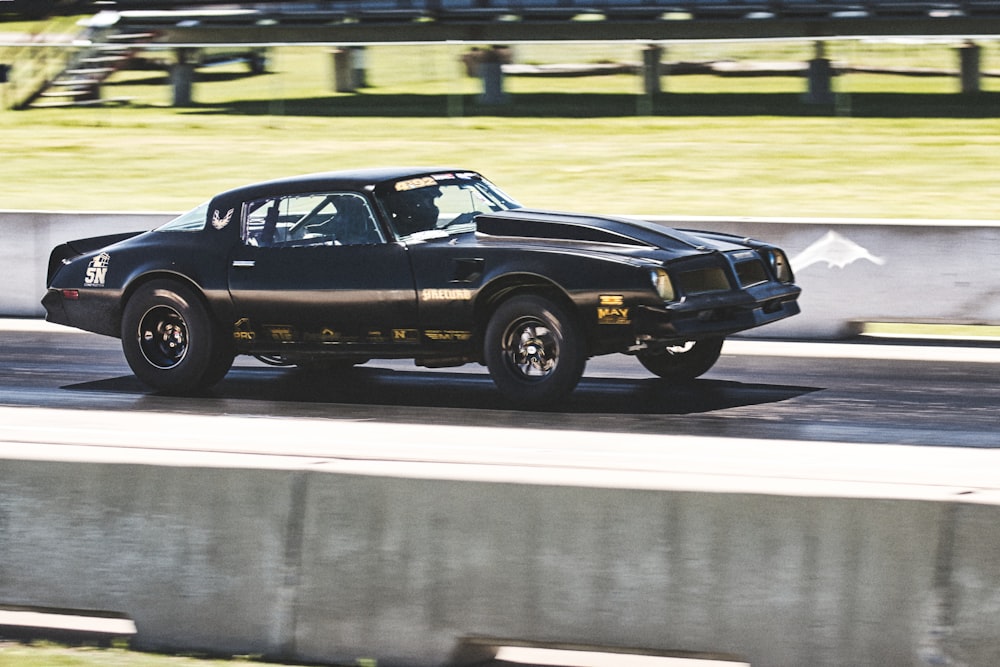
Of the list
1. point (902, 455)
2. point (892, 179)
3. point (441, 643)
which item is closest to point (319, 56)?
point (892, 179)

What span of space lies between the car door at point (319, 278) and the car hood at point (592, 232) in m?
0.65

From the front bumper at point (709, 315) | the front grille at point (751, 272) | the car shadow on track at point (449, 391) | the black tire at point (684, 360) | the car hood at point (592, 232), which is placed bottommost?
the car shadow on track at point (449, 391)

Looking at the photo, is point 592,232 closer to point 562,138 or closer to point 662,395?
point 662,395

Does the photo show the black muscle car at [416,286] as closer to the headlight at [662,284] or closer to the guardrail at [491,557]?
the headlight at [662,284]

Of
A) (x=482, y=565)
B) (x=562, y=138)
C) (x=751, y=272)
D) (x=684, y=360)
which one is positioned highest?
(x=562, y=138)

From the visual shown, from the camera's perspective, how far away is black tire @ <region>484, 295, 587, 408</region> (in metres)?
9.15

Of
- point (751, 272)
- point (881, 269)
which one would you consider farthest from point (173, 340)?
point (881, 269)

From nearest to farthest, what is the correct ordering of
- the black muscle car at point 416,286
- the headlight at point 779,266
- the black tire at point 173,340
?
the black muscle car at point 416,286 < the headlight at point 779,266 < the black tire at point 173,340

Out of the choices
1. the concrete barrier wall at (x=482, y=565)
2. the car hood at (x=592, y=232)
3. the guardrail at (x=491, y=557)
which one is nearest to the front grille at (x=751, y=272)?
the car hood at (x=592, y=232)

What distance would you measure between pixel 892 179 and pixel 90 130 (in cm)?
1461

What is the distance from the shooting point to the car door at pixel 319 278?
962cm

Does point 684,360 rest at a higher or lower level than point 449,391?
higher

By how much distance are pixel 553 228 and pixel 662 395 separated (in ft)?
4.56

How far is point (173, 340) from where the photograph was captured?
10484mm
